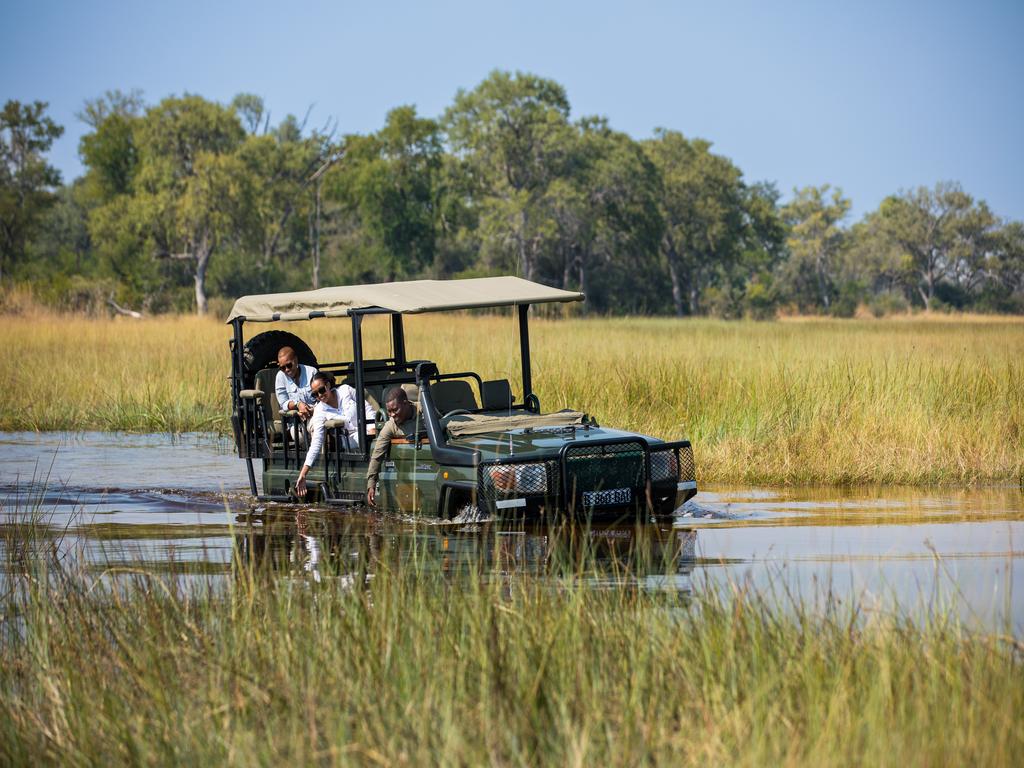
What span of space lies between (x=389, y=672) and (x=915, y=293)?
99713 mm

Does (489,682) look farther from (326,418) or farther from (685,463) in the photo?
(326,418)

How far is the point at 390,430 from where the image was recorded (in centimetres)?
1135

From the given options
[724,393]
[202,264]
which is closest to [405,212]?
[202,264]

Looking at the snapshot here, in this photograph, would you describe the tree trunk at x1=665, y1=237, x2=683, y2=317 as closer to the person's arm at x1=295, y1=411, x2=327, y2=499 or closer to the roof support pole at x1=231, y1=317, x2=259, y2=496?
the roof support pole at x1=231, y1=317, x2=259, y2=496

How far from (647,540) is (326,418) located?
4.06m

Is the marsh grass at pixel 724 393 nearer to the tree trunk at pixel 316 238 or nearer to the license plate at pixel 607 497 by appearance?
the license plate at pixel 607 497

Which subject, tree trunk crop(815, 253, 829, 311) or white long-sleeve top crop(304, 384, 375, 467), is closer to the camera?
white long-sleeve top crop(304, 384, 375, 467)

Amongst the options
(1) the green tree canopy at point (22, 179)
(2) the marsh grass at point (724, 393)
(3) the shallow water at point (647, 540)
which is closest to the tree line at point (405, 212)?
(1) the green tree canopy at point (22, 179)

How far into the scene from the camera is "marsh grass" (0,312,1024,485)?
48.2 ft

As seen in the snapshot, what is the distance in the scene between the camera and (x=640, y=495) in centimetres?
1095

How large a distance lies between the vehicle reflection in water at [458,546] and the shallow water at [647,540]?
23 millimetres

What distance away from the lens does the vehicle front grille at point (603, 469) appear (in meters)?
10.6

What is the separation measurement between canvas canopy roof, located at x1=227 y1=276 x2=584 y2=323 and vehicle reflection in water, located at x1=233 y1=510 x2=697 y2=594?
1.66 metres

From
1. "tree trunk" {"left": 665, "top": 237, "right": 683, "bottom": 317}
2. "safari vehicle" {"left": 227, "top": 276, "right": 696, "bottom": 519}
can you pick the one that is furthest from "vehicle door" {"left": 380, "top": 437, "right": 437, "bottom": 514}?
"tree trunk" {"left": 665, "top": 237, "right": 683, "bottom": 317}
